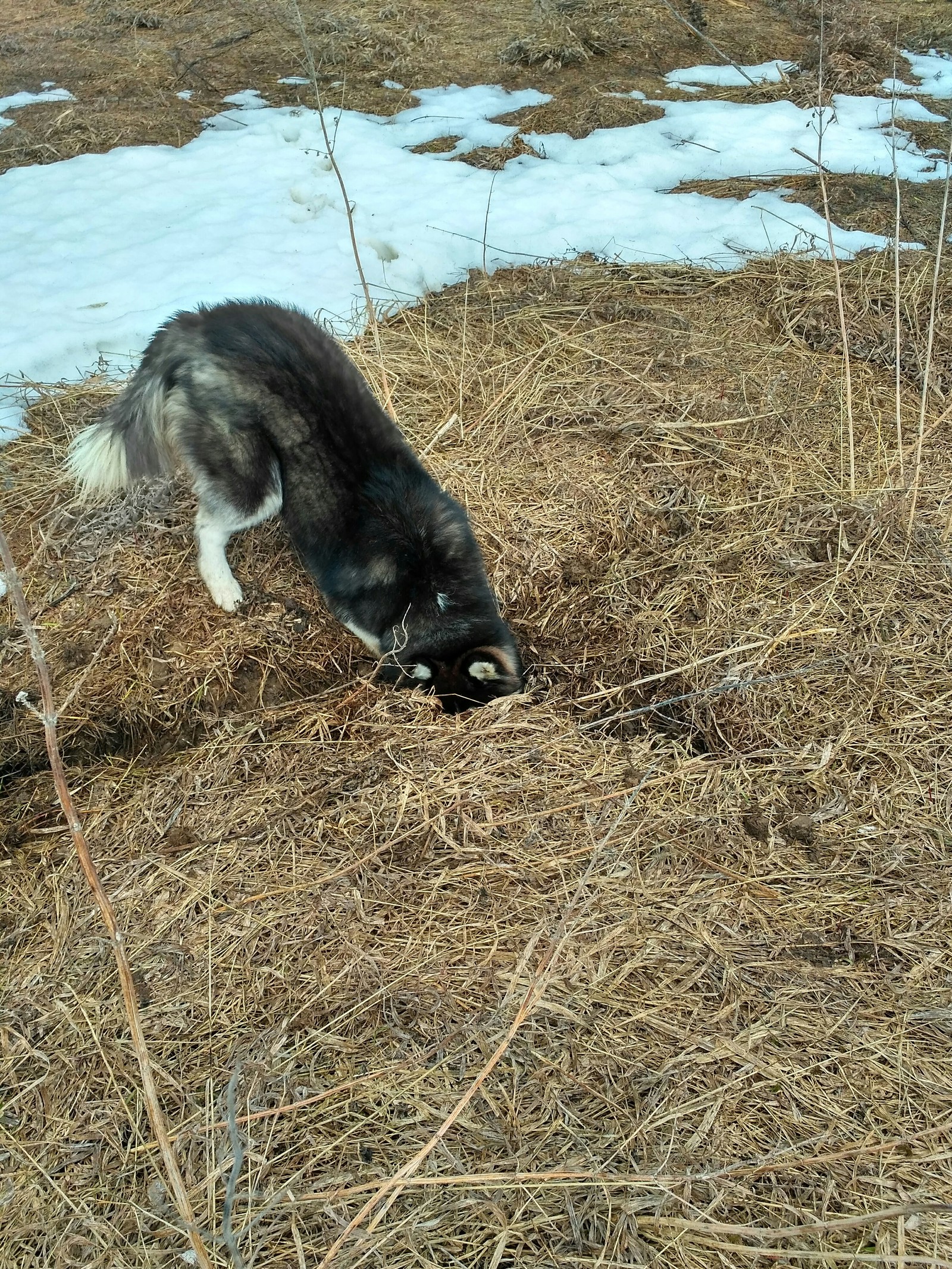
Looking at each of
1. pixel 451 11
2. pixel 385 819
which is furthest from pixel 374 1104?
pixel 451 11

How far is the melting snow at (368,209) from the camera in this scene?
534 cm

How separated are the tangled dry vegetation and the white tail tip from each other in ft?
0.70

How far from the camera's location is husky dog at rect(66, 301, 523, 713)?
3.81m

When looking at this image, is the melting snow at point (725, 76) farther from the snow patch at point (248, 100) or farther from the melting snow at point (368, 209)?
the snow patch at point (248, 100)

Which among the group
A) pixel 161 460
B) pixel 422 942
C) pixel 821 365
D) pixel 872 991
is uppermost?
pixel 161 460

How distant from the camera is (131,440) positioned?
395 centimetres

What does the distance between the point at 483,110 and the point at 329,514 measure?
506cm

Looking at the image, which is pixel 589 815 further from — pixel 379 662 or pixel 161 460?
pixel 161 460

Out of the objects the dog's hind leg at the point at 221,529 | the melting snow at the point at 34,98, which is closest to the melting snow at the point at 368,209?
the melting snow at the point at 34,98

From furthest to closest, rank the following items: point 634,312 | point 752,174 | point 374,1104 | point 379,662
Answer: point 752,174 < point 634,312 < point 379,662 < point 374,1104

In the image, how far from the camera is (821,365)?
5.10 metres

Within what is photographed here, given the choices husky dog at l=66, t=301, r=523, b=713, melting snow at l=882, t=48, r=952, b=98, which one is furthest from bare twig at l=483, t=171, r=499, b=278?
melting snow at l=882, t=48, r=952, b=98

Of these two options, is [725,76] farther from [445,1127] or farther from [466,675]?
[445,1127]

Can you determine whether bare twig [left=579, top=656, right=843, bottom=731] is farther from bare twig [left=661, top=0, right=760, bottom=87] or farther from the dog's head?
bare twig [left=661, top=0, right=760, bottom=87]
